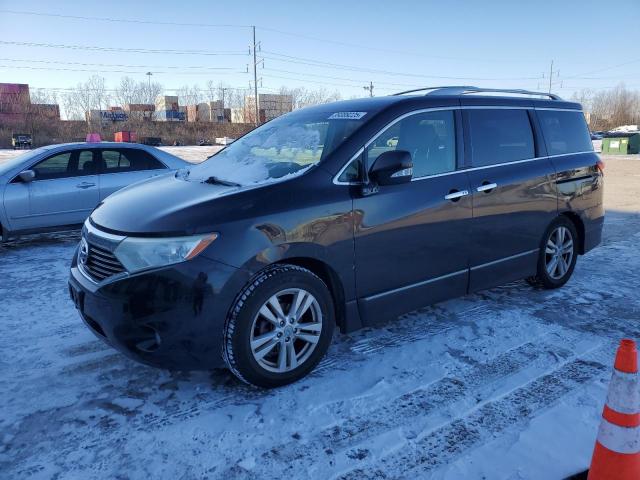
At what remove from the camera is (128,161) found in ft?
25.6

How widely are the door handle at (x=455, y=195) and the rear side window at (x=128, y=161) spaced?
222 inches

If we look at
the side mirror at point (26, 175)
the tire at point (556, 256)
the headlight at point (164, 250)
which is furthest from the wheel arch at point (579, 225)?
the side mirror at point (26, 175)

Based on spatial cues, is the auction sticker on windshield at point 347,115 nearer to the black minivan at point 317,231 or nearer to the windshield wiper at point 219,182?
the black minivan at point 317,231

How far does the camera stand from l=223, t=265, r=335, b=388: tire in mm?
2912

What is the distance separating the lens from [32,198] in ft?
22.7

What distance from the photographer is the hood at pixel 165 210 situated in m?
2.83

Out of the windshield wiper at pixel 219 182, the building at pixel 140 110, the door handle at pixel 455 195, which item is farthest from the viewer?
the building at pixel 140 110

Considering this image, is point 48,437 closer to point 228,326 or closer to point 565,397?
point 228,326

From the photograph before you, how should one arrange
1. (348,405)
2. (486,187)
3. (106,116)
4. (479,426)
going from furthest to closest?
1. (106,116)
2. (486,187)
3. (348,405)
4. (479,426)

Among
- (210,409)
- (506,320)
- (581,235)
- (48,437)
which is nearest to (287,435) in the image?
(210,409)

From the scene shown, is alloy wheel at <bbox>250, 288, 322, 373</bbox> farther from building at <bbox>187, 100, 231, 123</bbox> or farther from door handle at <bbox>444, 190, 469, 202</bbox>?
building at <bbox>187, 100, 231, 123</bbox>

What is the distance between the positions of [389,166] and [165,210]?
4.89 feet

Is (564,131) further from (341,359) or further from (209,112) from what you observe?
(209,112)

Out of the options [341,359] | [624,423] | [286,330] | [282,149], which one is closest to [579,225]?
[341,359]
